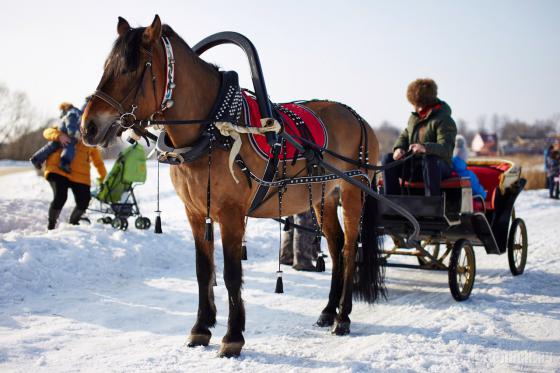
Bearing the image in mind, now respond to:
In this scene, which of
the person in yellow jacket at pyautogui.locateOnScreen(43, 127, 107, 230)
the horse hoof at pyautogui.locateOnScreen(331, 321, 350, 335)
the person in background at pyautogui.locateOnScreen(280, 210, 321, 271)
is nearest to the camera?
the horse hoof at pyautogui.locateOnScreen(331, 321, 350, 335)

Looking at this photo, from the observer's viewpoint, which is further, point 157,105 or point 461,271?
point 461,271

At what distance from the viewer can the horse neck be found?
3.98 meters

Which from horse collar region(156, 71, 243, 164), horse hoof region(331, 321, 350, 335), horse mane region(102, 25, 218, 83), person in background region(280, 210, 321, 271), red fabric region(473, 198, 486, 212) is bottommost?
horse hoof region(331, 321, 350, 335)

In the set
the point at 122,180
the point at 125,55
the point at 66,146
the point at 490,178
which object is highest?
the point at 125,55

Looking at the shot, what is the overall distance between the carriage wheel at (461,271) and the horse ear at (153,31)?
3956mm

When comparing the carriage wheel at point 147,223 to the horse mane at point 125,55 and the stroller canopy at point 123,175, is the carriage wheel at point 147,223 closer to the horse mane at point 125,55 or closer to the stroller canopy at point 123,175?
the stroller canopy at point 123,175

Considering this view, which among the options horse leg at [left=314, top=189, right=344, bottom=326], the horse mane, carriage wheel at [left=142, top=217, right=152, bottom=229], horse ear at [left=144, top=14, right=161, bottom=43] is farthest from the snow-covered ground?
horse ear at [left=144, top=14, right=161, bottom=43]

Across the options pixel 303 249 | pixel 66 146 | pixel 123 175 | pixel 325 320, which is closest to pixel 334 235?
pixel 325 320

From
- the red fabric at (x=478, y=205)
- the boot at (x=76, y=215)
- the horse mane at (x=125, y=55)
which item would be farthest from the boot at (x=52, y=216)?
the red fabric at (x=478, y=205)

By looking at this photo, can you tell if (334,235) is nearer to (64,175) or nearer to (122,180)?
(64,175)

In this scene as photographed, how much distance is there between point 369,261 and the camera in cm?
573

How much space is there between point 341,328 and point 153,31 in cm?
302

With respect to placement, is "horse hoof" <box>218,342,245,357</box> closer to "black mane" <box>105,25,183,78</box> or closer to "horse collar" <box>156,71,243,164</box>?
"horse collar" <box>156,71,243,164</box>

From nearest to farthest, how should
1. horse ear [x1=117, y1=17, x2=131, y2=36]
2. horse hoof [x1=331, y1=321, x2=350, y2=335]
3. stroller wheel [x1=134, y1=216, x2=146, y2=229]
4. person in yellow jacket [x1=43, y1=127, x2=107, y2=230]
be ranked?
horse ear [x1=117, y1=17, x2=131, y2=36] < horse hoof [x1=331, y1=321, x2=350, y2=335] < person in yellow jacket [x1=43, y1=127, x2=107, y2=230] < stroller wheel [x1=134, y1=216, x2=146, y2=229]
